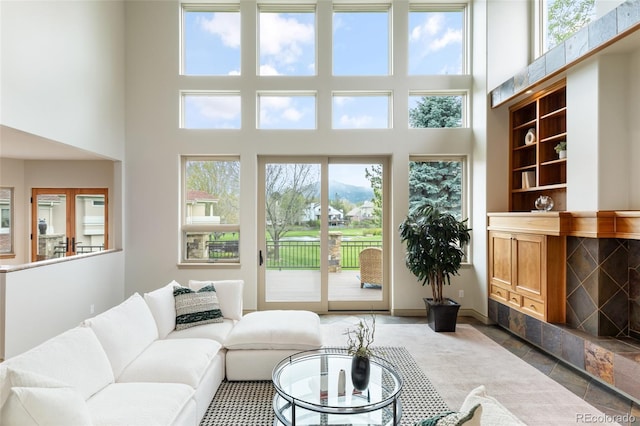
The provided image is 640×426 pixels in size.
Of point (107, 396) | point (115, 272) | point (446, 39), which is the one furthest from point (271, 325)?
point (446, 39)

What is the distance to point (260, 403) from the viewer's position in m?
2.60

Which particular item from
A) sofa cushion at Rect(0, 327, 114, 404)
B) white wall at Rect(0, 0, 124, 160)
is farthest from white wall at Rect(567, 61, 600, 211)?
white wall at Rect(0, 0, 124, 160)

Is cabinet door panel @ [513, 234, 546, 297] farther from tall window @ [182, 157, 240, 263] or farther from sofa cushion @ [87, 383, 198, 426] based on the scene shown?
tall window @ [182, 157, 240, 263]

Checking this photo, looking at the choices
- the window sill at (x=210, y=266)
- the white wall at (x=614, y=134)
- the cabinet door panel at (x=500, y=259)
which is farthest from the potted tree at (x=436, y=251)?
the window sill at (x=210, y=266)

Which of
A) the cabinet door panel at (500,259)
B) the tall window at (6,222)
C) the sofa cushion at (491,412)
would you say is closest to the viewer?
the sofa cushion at (491,412)

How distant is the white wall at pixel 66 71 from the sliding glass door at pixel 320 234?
7.26ft

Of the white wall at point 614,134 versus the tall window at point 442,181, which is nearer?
the white wall at point 614,134

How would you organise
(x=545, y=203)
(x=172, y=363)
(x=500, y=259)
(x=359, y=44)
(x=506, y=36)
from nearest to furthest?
(x=172, y=363) → (x=545, y=203) → (x=500, y=259) → (x=506, y=36) → (x=359, y=44)

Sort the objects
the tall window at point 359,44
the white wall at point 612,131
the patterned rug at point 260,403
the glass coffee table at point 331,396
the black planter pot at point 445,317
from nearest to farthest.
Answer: the glass coffee table at point 331,396 < the patterned rug at point 260,403 < the white wall at point 612,131 < the black planter pot at point 445,317 < the tall window at point 359,44

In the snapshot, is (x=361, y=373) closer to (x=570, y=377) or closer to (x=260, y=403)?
(x=260, y=403)

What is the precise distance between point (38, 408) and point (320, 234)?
4.02 metres

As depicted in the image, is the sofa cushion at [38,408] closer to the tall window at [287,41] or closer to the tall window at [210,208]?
the tall window at [210,208]

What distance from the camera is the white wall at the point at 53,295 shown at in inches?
120

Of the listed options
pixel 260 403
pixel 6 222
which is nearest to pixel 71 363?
pixel 260 403
